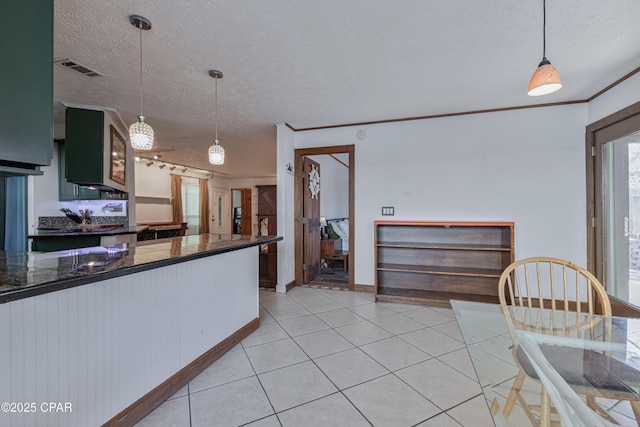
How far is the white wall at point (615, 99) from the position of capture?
2496mm

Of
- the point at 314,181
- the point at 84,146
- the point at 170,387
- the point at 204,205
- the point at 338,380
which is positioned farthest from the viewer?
the point at 204,205

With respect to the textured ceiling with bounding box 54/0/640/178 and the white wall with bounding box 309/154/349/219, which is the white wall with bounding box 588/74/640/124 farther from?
the white wall with bounding box 309/154/349/219

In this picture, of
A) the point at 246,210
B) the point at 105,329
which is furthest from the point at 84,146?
the point at 246,210

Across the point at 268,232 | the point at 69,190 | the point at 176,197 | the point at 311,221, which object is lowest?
the point at 268,232

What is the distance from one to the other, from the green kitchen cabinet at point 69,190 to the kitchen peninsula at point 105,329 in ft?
10.5

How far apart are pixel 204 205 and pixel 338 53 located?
8.24 metres

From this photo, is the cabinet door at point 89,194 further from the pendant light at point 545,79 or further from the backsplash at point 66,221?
the pendant light at point 545,79

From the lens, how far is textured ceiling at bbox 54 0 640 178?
176cm

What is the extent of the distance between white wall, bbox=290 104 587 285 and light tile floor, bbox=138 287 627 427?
1449 millimetres

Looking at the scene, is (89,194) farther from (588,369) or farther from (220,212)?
(220,212)

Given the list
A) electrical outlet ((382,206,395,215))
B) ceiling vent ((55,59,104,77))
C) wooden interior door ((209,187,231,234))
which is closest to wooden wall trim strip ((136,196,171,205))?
wooden interior door ((209,187,231,234))

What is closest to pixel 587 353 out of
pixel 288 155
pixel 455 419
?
pixel 455 419

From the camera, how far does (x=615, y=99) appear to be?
2725 millimetres

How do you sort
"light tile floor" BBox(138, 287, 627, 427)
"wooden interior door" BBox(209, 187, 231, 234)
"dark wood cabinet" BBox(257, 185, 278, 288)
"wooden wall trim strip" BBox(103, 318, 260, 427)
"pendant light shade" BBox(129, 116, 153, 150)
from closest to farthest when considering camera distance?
"wooden wall trim strip" BBox(103, 318, 260, 427) < "light tile floor" BBox(138, 287, 627, 427) < "pendant light shade" BBox(129, 116, 153, 150) < "dark wood cabinet" BBox(257, 185, 278, 288) < "wooden interior door" BBox(209, 187, 231, 234)
